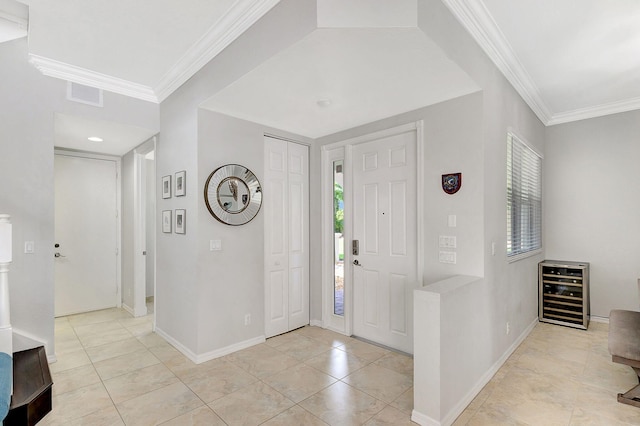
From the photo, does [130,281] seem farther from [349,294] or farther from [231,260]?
[349,294]

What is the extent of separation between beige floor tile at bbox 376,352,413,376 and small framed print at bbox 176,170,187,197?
8.27ft

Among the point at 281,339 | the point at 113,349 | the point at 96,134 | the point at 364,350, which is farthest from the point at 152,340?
the point at 96,134

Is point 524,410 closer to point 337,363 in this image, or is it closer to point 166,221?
point 337,363

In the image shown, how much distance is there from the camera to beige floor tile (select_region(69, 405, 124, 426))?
Result: 209cm

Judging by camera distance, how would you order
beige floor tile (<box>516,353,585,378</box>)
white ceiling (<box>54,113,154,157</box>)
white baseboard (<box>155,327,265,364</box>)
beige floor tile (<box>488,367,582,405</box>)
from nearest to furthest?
beige floor tile (<box>488,367,582,405</box>)
beige floor tile (<box>516,353,585,378</box>)
white baseboard (<box>155,327,265,364</box>)
white ceiling (<box>54,113,154,157</box>)

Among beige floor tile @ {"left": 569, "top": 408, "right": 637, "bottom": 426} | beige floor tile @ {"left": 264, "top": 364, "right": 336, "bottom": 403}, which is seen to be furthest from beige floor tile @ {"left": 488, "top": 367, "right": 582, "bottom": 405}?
beige floor tile @ {"left": 264, "top": 364, "right": 336, "bottom": 403}

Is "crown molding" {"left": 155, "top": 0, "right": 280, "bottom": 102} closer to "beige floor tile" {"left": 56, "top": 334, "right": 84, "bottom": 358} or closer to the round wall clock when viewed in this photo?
the round wall clock

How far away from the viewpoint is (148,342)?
3.49m

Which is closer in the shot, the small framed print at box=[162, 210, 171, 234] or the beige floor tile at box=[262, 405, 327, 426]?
the beige floor tile at box=[262, 405, 327, 426]

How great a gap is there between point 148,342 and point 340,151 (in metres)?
3.04

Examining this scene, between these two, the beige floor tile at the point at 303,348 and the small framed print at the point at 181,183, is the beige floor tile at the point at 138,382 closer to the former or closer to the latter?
the beige floor tile at the point at 303,348

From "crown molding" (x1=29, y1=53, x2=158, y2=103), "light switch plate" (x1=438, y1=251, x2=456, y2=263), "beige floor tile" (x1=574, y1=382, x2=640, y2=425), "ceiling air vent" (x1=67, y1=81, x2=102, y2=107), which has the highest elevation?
"crown molding" (x1=29, y1=53, x2=158, y2=103)

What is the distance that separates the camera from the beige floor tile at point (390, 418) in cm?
208

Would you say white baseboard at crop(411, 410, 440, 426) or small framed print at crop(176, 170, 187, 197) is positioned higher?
small framed print at crop(176, 170, 187, 197)
